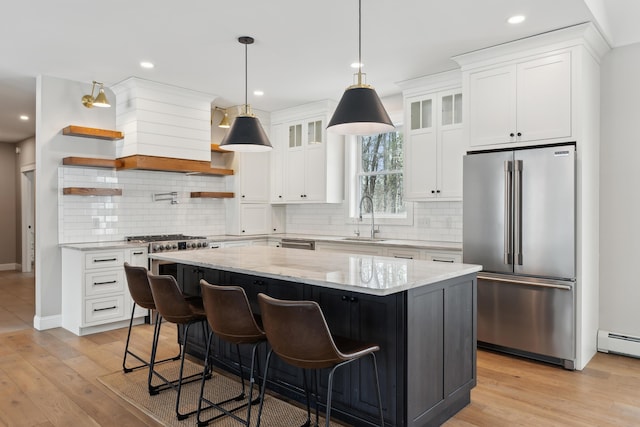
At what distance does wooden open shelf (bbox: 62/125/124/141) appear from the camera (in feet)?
15.7

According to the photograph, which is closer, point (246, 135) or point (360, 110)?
point (360, 110)

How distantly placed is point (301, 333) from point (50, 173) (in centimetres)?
413

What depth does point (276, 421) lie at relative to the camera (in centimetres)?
269

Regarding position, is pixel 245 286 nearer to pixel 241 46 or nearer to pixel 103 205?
pixel 241 46

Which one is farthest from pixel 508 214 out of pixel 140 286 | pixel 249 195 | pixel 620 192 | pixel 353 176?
pixel 249 195

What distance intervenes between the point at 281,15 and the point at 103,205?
327 centimetres

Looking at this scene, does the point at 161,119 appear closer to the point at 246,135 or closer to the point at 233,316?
the point at 246,135

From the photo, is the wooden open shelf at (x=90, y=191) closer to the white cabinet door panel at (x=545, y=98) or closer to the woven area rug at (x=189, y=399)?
the woven area rug at (x=189, y=399)

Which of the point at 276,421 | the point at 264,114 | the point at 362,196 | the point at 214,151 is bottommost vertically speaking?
the point at 276,421

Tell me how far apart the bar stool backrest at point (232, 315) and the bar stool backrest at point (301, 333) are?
257mm

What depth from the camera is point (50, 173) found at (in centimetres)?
482

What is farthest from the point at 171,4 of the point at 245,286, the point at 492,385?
the point at 492,385

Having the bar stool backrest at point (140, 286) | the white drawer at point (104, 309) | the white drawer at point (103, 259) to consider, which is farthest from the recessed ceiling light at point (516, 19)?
the white drawer at point (104, 309)

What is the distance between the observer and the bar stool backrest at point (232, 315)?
238cm
